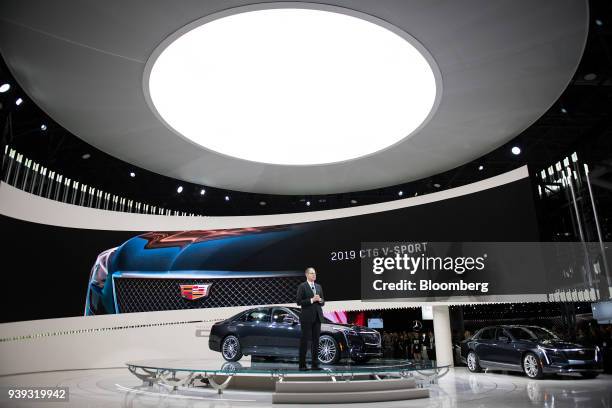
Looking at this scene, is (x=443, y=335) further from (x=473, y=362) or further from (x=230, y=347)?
(x=230, y=347)

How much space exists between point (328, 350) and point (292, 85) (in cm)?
554

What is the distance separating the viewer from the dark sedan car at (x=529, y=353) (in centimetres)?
891

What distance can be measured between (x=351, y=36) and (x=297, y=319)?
17.2 ft

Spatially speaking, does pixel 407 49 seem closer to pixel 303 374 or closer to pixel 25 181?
pixel 303 374

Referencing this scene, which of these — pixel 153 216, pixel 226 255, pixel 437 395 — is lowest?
pixel 437 395

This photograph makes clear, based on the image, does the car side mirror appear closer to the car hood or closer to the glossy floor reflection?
the glossy floor reflection

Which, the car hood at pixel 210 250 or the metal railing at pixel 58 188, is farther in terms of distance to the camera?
the car hood at pixel 210 250

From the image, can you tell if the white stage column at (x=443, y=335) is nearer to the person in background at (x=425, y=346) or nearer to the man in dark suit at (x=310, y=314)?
the person in background at (x=425, y=346)

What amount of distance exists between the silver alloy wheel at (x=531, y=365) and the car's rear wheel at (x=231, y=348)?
610cm

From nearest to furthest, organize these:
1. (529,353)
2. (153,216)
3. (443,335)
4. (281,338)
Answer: (281,338) < (529,353) < (443,335) < (153,216)

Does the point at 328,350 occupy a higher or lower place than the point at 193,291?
lower

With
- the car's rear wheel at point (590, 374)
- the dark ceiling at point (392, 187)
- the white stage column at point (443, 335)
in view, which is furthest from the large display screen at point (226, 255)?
the car's rear wheel at point (590, 374)

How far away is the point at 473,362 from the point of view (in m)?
11.3

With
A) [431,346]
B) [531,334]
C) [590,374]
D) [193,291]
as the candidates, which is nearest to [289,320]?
[531,334]
